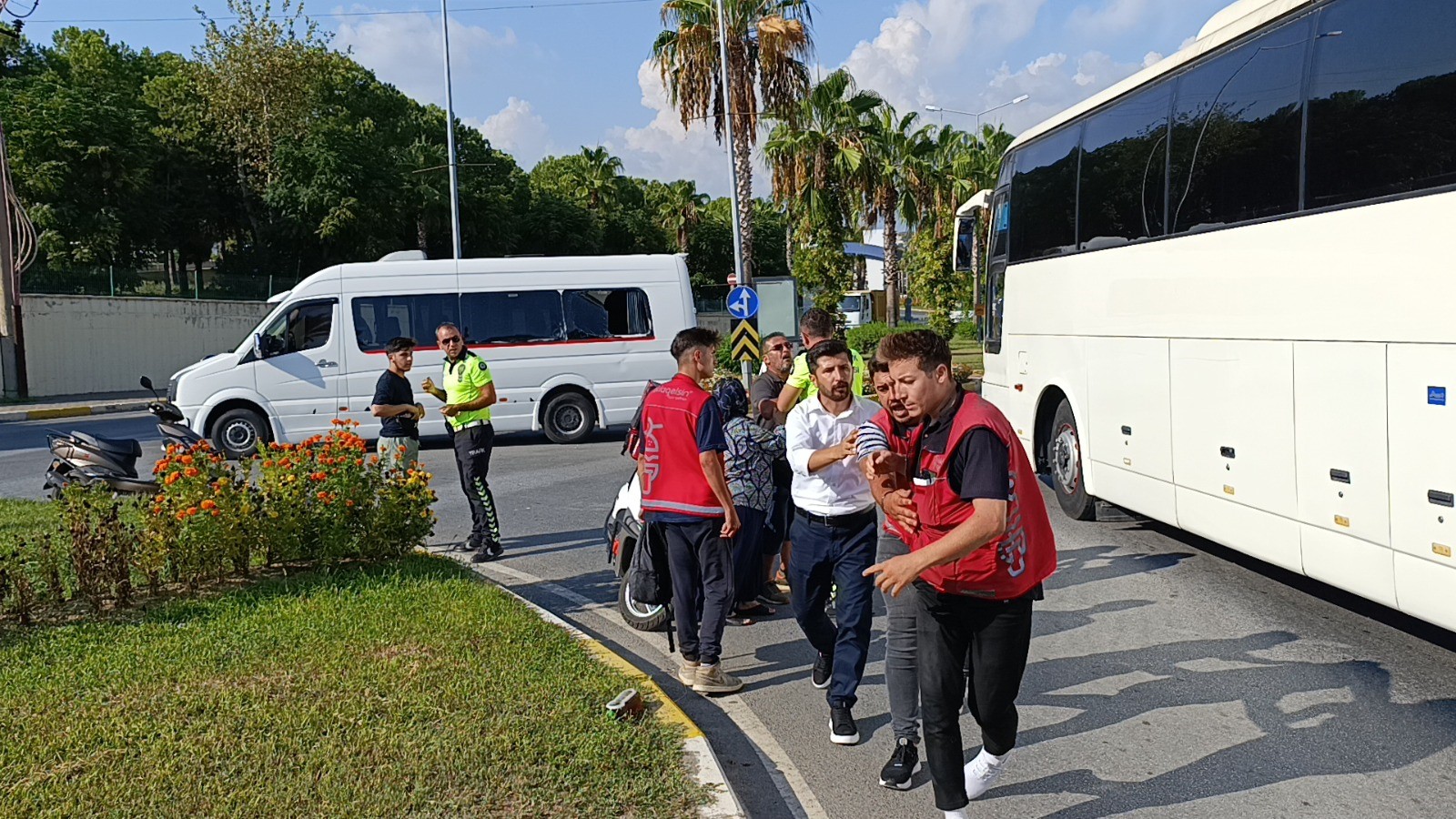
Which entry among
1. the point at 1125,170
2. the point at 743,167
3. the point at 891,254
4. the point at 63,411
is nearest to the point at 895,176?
the point at 891,254

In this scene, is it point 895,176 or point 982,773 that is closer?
point 982,773

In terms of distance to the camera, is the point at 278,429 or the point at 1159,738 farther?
the point at 278,429

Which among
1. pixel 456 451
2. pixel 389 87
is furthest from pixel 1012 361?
pixel 389 87

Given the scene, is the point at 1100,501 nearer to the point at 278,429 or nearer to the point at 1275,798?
the point at 1275,798

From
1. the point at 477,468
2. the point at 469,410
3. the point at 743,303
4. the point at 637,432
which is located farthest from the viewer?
the point at 743,303

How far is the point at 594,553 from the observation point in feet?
31.0

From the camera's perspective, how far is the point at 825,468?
5055mm

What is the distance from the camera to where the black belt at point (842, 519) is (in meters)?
5.15

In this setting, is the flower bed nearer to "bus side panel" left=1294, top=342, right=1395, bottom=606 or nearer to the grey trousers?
the grey trousers

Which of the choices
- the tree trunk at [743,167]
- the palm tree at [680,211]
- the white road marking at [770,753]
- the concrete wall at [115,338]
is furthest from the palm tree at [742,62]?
the palm tree at [680,211]

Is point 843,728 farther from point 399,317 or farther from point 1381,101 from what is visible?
point 399,317

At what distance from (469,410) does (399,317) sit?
28.5 feet

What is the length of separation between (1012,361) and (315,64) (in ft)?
99.4

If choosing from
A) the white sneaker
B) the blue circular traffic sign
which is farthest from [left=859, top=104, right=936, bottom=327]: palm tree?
the white sneaker
